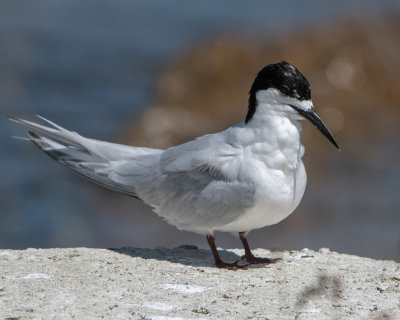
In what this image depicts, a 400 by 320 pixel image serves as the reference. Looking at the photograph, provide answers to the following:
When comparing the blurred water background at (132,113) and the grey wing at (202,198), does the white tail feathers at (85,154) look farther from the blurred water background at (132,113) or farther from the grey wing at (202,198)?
the grey wing at (202,198)

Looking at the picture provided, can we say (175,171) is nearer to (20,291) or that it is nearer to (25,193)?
(20,291)

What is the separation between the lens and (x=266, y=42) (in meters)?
12.4

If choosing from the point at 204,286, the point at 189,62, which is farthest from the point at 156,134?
the point at 204,286

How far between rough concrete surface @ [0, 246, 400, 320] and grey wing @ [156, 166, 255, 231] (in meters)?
0.26

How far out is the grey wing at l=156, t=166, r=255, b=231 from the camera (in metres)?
4.77

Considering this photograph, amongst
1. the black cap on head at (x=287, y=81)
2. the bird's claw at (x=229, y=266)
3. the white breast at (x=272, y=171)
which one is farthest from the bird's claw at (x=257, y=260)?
the black cap on head at (x=287, y=81)

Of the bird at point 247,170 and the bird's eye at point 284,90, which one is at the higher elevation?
the bird's eye at point 284,90

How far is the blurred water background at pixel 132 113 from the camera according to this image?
8852mm

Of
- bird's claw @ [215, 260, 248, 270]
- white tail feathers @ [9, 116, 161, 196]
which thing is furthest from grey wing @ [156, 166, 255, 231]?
white tail feathers @ [9, 116, 161, 196]

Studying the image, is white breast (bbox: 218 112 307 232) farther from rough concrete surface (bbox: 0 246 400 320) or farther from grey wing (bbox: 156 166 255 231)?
rough concrete surface (bbox: 0 246 400 320)

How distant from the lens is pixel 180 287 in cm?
430

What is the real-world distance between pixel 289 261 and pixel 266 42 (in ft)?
25.1

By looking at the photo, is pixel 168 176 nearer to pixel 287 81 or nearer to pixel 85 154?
pixel 85 154

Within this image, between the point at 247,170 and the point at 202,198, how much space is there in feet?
1.13
